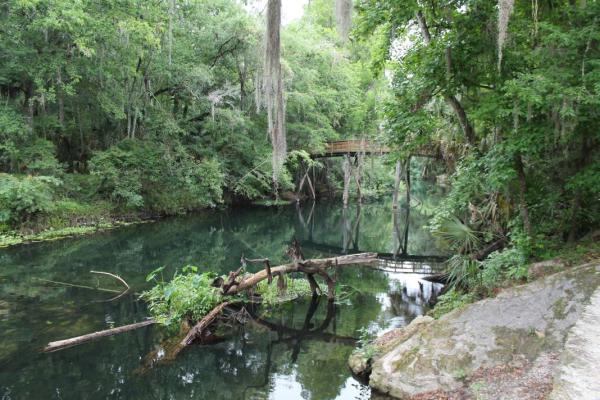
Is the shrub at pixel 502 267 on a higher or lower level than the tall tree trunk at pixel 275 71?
lower

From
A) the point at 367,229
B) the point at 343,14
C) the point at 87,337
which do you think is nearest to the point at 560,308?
the point at 343,14

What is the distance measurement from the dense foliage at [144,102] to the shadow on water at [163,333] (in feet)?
14.1

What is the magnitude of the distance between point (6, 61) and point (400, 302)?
17.7 meters

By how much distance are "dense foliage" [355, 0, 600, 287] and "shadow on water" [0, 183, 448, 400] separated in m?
2.94

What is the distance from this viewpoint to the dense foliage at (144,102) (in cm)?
1825

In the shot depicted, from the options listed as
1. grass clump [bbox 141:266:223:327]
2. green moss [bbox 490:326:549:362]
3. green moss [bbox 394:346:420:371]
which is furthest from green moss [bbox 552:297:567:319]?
grass clump [bbox 141:266:223:327]

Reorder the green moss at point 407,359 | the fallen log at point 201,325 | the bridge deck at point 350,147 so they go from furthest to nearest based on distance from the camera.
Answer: the bridge deck at point 350,147, the fallen log at point 201,325, the green moss at point 407,359

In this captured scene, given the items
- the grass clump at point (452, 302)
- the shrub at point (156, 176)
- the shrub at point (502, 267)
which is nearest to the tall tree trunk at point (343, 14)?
the shrub at point (502, 267)

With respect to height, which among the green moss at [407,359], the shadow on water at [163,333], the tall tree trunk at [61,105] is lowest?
the shadow on water at [163,333]

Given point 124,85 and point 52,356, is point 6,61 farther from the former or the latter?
point 52,356

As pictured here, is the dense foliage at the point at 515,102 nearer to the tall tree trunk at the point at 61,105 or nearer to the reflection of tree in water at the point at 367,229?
the reflection of tree in water at the point at 367,229

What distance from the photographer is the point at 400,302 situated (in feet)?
37.9

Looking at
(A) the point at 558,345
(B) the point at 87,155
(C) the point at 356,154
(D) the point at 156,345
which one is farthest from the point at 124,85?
(A) the point at 558,345

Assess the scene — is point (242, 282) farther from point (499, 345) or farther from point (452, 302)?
point (499, 345)
